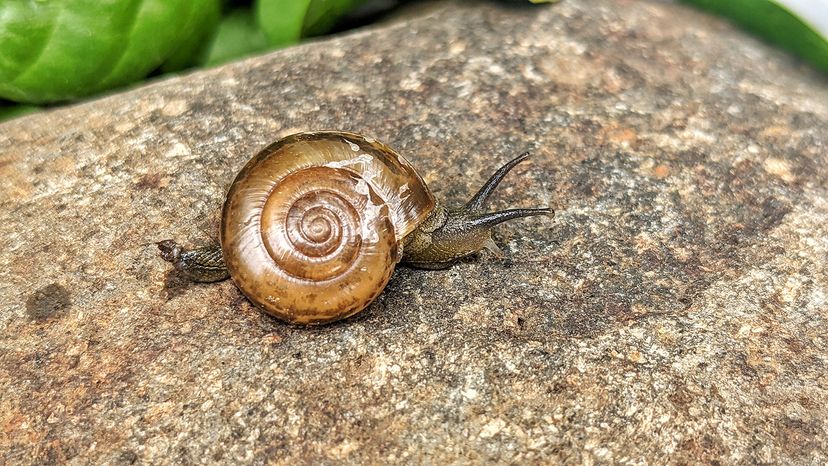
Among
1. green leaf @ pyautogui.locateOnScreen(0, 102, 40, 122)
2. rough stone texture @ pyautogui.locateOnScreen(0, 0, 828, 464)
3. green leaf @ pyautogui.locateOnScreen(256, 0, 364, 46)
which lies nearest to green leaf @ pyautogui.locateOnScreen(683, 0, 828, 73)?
rough stone texture @ pyautogui.locateOnScreen(0, 0, 828, 464)

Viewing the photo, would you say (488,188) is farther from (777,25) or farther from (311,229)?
(777,25)

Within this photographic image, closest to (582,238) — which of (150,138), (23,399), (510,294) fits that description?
(510,294)

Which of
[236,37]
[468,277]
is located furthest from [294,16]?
[468,277]

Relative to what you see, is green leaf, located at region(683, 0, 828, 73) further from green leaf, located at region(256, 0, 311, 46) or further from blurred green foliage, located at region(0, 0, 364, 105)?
green leaf, located at region(256, 0, 311, 46)

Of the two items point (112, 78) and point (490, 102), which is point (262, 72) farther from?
point (490, 102)

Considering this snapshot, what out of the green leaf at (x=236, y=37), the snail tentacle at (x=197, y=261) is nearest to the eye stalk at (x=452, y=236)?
the snail tentacle at (x=197, y=261)

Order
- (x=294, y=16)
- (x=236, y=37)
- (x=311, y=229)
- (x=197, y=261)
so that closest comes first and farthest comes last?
1. (x=311, y=229)
2. (x=197, y=261)
3. (x=294, y=16)
4. (x=236, y=37)
